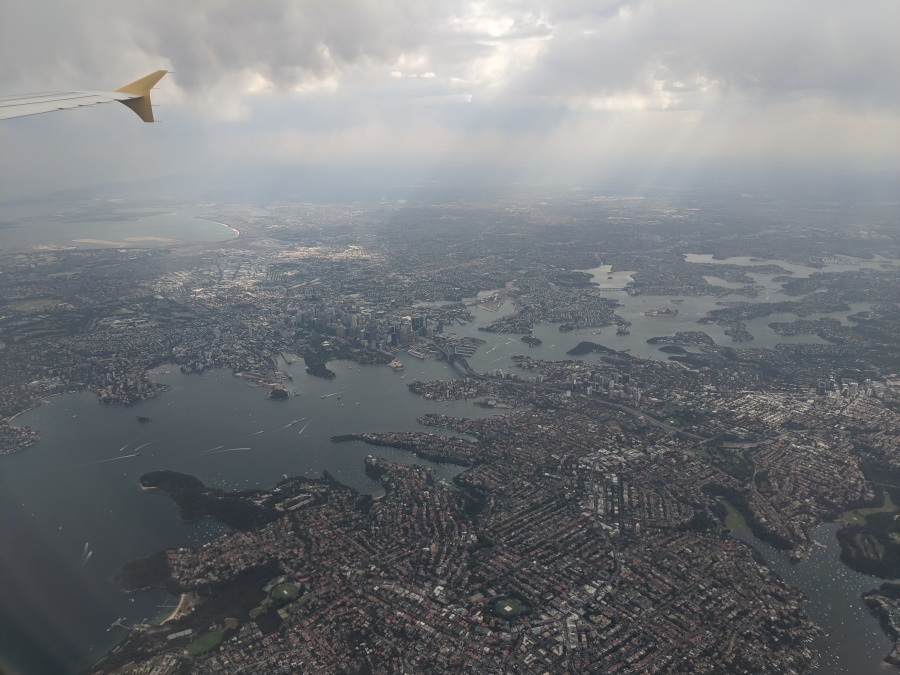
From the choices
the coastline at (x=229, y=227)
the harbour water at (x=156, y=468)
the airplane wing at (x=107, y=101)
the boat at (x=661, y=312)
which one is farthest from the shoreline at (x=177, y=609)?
the coastline at (x=229, y=227)

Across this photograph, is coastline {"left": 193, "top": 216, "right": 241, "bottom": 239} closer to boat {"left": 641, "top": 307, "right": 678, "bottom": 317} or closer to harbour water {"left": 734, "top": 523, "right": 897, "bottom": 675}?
boat {"left": 641, "top": 307, "right": 678, "bottom": 317}

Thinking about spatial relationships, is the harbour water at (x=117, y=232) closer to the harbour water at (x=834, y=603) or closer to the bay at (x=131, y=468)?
the bay at (x=131, y=468)

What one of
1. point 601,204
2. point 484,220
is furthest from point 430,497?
point 601,204

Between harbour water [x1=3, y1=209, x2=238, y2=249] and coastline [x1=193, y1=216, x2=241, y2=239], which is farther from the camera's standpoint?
coastline [x1=193, y1=216, x2=241, y2=239]

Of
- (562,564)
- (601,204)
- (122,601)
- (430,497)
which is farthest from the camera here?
(601,204)

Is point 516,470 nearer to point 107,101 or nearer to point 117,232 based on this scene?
point 107,101

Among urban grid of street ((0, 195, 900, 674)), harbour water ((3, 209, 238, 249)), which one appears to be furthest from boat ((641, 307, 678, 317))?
harbour water ((3, 209, 238, 249))

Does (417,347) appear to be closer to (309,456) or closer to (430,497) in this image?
(309,456)
